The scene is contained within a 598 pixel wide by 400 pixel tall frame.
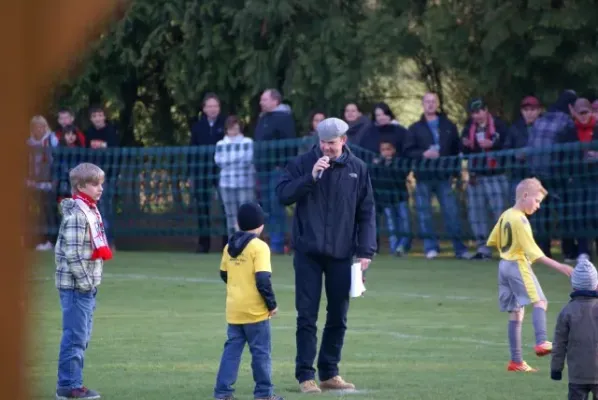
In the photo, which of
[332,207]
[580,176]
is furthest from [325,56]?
[332,207]

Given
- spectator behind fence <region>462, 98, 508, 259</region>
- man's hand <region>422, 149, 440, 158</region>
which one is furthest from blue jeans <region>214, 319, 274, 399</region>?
man's hand <region>422, 149, 440, 158</region>

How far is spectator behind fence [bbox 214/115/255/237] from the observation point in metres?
20.6

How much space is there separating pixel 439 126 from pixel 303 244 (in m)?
11.6

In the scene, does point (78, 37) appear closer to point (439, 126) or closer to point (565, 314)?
point (565, 314)

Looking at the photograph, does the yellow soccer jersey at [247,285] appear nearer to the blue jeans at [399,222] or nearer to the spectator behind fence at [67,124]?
the blue jeans at [399,222]

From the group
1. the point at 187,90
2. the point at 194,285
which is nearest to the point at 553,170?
the point at 194,285

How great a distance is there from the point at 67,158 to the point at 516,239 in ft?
43.9

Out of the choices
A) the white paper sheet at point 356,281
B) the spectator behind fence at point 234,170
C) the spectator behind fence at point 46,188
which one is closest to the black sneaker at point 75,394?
the white paper sheet at point 356,281

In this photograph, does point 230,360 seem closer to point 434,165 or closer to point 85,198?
point 85,198

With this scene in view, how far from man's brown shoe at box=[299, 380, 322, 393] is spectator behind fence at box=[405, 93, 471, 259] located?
11163 mm

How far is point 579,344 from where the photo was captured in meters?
7.00

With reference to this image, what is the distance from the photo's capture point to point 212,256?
2061cm

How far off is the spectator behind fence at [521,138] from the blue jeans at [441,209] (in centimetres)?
106

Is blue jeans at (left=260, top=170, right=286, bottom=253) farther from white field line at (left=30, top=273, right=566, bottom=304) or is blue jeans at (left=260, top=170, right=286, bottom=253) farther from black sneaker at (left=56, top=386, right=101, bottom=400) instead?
black sneaker at (left=56, top=386, right=101, bottom=400)
